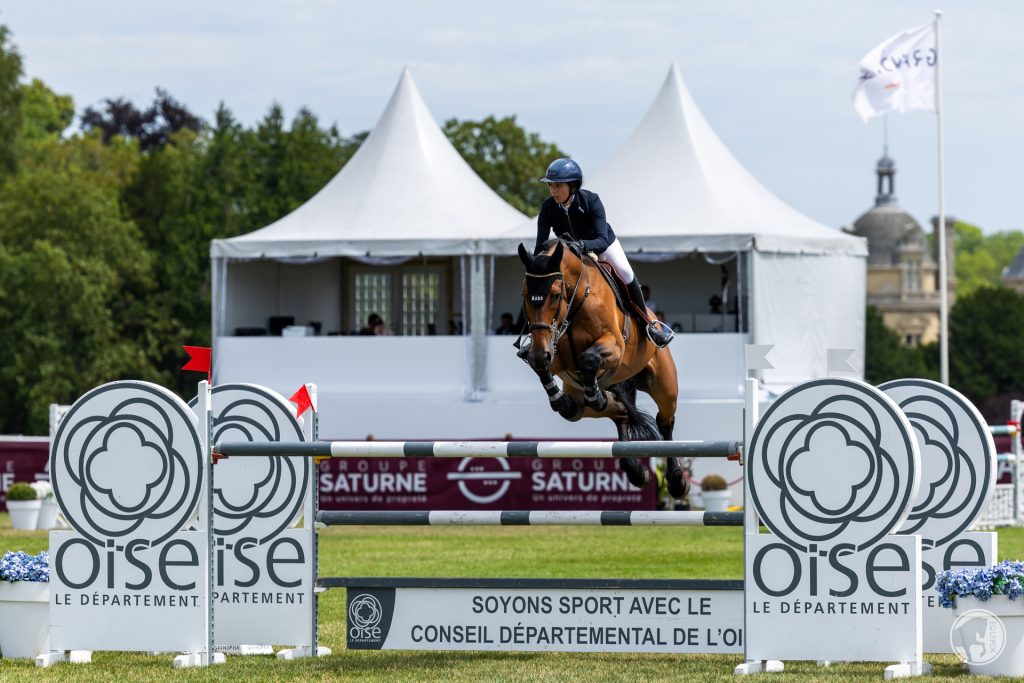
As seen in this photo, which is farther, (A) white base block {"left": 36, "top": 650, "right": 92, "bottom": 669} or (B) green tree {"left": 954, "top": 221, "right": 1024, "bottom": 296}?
(B) green tree {"left": 954, "top": 221, "right": 1024, "bottom": 296}

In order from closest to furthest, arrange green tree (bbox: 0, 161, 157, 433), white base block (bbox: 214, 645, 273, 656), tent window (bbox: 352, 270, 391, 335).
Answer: white base block (bbox: 214, 645, 273, 656), tent window (bbox: 352, 270, 391, 335), green tree (bbox: 0, 161, 157, 433)

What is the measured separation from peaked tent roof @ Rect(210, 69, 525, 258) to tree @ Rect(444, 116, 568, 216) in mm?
16571

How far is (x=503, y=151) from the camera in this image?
143ft

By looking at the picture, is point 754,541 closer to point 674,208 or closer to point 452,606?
point 452,606

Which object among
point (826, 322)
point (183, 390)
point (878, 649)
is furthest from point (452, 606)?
point (183, 390)

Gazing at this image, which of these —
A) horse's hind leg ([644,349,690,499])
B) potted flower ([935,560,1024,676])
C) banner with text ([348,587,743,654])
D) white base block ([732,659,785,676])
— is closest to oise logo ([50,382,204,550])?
banner with text ([348,587,743,654])

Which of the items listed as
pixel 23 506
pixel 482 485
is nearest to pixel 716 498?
pixel 482 485

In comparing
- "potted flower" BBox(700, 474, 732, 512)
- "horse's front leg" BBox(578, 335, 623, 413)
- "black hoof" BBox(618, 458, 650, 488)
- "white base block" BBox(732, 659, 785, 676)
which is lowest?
"white base block" BBox(732, 659, 785, 676)

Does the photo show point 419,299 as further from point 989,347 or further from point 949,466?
point 989,347

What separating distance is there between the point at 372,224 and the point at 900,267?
354 feet

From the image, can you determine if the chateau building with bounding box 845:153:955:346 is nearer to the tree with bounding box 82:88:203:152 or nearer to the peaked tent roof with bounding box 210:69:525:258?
the tree with bounding box 82:88:203:152

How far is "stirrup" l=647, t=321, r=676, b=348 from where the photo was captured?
9.09 metres

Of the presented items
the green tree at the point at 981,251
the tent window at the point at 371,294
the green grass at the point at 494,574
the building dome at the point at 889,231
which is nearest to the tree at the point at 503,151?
the tent window at the point at 371,294

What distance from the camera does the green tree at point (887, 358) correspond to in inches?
2542
